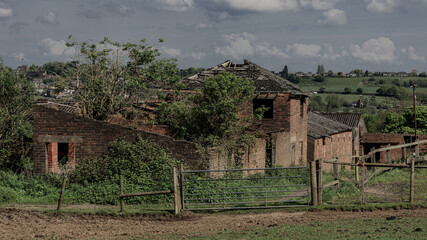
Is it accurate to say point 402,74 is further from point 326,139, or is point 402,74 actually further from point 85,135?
point 85,135

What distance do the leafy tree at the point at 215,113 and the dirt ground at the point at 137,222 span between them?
637cm

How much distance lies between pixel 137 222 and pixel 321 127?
24.0 meters

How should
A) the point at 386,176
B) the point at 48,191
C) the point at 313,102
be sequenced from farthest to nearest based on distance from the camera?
1. the point at 313,102
2. the point at 386,176
3. the point at 48,191

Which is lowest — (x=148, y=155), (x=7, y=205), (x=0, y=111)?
(x=7, y=205)

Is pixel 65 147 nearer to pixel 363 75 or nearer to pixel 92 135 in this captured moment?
pixel 92 135

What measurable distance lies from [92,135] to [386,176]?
1537cm

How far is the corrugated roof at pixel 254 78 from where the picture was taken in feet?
93.8

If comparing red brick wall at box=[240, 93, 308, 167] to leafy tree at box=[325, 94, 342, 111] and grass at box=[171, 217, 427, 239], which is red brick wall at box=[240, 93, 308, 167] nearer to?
grass at box=[171, 217, 427, 239]

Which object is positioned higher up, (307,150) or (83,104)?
(83,104)

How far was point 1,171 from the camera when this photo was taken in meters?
21.8

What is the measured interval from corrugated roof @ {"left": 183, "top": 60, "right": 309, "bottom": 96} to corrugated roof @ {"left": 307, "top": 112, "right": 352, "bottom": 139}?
17.1ft

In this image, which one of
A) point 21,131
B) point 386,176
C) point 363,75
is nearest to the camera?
point 21,131

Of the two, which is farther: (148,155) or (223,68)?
(223,68)

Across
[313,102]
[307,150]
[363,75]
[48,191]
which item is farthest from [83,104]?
[363,75]
